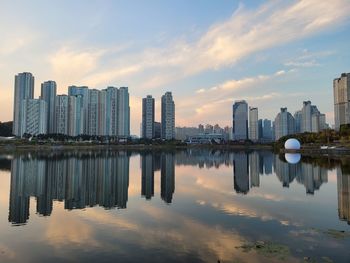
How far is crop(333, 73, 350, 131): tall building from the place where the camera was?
125 m

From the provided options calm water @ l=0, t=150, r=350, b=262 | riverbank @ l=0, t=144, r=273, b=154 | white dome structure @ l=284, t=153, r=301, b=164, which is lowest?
calm water @ l=0, t=150, r=350, b=262

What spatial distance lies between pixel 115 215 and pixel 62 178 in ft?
62.6

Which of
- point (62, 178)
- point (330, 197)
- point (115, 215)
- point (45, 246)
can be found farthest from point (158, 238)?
point (62, 178)

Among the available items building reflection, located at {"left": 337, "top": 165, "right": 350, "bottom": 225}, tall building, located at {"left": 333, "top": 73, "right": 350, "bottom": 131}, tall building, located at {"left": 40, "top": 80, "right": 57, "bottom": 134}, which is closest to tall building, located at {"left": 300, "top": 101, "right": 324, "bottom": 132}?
tall building, located at {"left": 333, "top": 73, "right": 350, "bottom": 131}

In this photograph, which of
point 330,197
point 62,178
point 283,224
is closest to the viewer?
point 283,224

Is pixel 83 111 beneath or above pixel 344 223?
above

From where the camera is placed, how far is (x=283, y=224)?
56.1 feet

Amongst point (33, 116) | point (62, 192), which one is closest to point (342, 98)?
point (62, 192)

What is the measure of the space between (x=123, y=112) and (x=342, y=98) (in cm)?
10342

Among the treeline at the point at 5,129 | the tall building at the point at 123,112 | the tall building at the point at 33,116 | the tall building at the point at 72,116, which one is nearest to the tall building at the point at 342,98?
the tall building at the point at 123,112

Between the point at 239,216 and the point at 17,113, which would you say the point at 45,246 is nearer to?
the point at 239,216

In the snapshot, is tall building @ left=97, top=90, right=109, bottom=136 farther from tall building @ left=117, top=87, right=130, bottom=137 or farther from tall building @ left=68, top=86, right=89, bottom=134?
tall building @ left=117, top=87, right=130, bottom=137

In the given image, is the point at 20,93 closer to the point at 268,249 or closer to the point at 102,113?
the point at 102,113

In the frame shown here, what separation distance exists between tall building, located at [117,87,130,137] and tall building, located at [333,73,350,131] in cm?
9750
